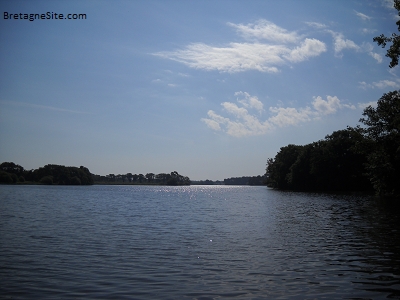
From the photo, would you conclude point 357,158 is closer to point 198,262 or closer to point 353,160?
point 353,160

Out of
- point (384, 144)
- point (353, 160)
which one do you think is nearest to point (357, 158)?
point (353, 160)

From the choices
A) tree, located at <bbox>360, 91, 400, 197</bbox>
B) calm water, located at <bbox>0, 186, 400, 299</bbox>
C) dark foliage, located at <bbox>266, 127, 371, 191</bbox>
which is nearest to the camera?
calm water, located at <bbox>0, 186, 400, 299</bbox>

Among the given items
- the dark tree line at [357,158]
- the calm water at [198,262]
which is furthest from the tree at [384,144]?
the calm water at [198,262]

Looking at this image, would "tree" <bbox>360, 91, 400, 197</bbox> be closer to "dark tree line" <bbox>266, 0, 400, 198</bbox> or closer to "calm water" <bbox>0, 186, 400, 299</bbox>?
"dark tree line" <bbox>266, 0, 400, 198</bbox>

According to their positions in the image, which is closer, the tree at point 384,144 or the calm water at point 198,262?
the calm water at point 198,262

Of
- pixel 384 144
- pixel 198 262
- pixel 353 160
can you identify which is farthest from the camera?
pixel 353 160

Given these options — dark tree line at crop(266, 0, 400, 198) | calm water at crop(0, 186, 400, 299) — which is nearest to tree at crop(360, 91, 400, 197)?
dark tree line at crop(266, 0, 400, 198)

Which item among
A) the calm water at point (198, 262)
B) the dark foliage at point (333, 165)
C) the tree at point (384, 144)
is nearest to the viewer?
the calm water at point (198, 262)

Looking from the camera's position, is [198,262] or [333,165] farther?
[333,165]

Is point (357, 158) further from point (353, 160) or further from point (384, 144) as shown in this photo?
point (384, 144)

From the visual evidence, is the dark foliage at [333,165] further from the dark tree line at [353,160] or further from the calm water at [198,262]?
the calm water at [198,262]

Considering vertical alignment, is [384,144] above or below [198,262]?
above

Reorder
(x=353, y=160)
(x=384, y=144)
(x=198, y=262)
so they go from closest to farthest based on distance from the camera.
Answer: (x=198, y=262)
(x=384, y=144)
(x=353, y=160)

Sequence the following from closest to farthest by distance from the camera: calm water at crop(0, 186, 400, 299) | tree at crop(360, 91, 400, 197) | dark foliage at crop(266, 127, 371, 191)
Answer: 1. calm water at crop(0, 186, 400, 299)
2. tree at crop(360, 91, 400, 197)
3. dark foliage at crop(266, 127, 371, 191)
